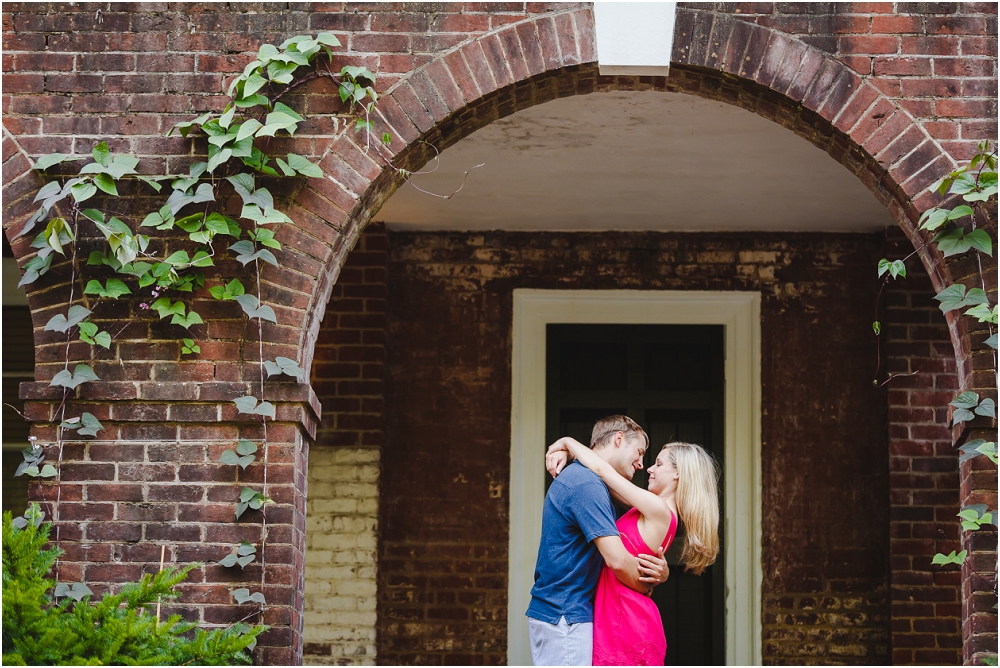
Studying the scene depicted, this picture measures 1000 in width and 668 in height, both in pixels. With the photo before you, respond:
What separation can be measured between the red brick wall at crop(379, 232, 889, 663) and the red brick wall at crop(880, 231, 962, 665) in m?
0.16

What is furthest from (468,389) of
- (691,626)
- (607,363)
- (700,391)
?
(691,626)

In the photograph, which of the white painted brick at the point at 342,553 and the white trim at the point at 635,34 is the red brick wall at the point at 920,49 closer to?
the white trim at the point at 635,34

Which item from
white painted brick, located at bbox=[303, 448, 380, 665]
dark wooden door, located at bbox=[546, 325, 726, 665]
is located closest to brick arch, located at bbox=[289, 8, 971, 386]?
white painted brick, located at bbox=[303, 448, 380, 665]

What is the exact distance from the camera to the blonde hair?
14.5 feet

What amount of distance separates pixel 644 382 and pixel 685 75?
104 inches

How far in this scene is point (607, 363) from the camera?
7.11 meters

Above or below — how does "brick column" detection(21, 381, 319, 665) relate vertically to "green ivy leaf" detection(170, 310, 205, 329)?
below

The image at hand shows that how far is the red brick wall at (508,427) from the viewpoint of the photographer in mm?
6590

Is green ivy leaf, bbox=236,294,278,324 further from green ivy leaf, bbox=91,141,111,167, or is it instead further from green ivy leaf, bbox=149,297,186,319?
green ivy leaf, bbox=91,141,111,167

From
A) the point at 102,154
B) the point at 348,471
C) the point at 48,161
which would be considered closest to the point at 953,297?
the point at 102,154

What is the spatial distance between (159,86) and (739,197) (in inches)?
133

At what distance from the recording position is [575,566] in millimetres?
4414

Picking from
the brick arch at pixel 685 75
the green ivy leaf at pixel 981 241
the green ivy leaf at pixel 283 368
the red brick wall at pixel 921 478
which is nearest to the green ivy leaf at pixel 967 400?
the brick arch at pixel 685 75

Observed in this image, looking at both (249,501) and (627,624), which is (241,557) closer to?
(249,501)
